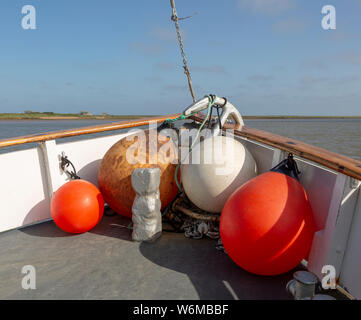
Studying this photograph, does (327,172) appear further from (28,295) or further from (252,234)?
(28,295)

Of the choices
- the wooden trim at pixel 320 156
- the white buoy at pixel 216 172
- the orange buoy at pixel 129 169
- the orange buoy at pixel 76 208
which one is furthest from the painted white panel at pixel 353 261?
the orange buoy at pixel 76 208

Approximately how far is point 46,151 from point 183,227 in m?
1.84

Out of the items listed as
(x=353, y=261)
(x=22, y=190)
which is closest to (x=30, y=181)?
(x=22, y=190)

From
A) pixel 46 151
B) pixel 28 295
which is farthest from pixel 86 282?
pixel 46 151

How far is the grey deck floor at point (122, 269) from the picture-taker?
205 centimetres

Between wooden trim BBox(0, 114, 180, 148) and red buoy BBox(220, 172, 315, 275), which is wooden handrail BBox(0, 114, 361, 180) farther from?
red buoy BBox(220, 172, 315, 275)

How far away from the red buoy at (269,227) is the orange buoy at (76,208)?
1434mm

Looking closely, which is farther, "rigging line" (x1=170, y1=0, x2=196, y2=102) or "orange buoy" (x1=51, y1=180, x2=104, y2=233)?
"rigging line" (x1=170, y1=0, x2=196, y2=102)

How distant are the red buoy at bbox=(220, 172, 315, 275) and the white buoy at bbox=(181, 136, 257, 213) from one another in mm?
570

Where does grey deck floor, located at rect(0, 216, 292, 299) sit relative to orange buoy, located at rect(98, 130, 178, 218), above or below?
below

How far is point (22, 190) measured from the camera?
3252 millimetres

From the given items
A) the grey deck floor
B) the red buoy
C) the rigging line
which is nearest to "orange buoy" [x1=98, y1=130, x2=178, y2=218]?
the grey deck floor

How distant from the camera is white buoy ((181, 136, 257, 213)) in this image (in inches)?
109
